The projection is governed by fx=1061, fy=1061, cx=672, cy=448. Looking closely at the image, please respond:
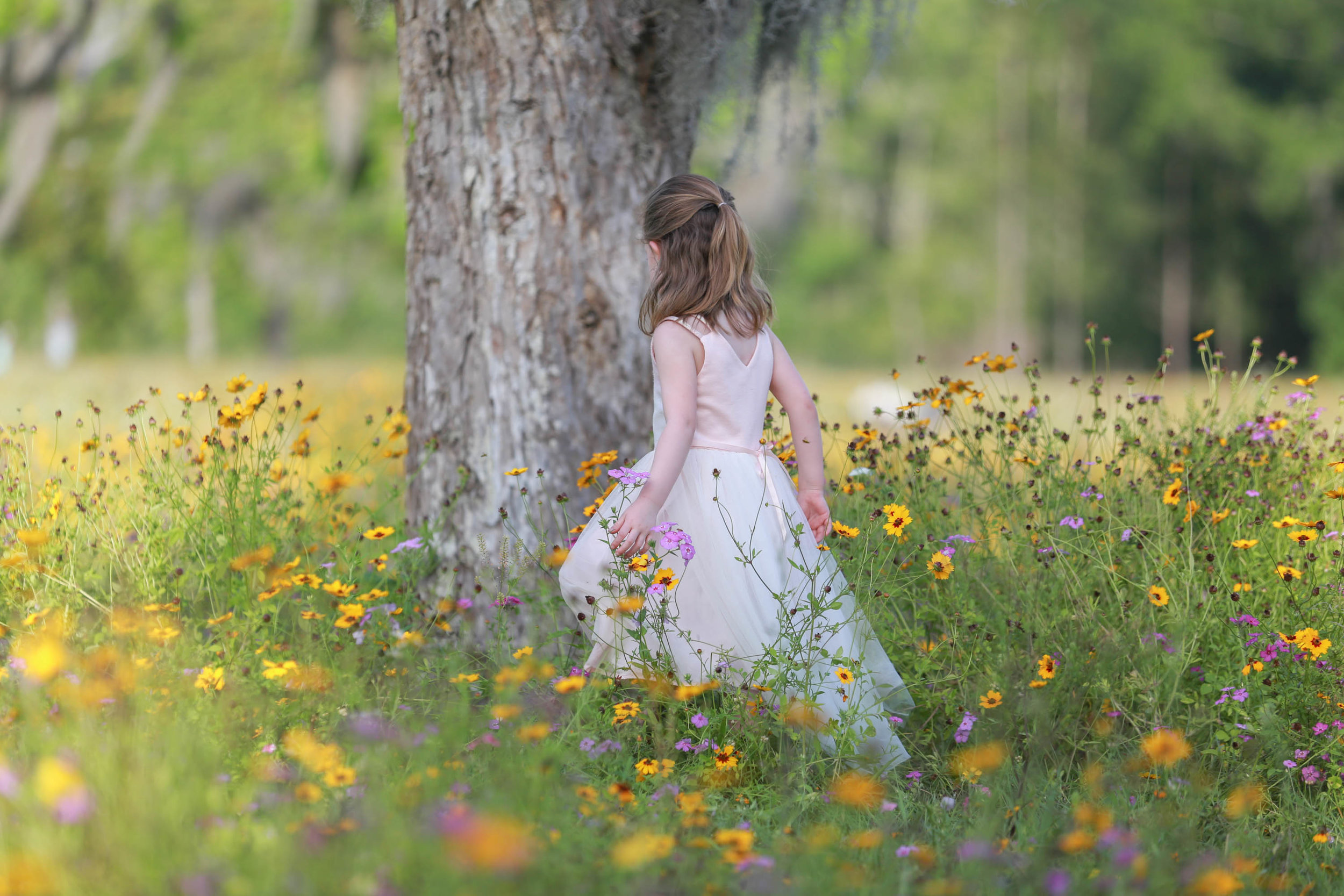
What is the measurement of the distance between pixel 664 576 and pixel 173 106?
1686 centimetres

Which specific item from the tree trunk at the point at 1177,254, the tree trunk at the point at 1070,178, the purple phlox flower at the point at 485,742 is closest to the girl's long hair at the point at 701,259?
the purple phlox flower at the point at 485,742

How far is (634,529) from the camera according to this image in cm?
265

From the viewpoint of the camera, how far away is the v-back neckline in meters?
2.93

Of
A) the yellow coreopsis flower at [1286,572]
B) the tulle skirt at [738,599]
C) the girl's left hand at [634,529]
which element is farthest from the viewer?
the tulle skirt at [738,599]

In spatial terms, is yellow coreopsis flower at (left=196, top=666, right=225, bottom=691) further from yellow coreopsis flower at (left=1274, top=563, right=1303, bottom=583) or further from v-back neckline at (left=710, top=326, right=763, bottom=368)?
yellow coreopsis flower at (left=1274, top=563, right=1303, bottom=583)

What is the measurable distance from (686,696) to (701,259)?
1.26 m

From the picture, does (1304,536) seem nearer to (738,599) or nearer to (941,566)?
(941,566)

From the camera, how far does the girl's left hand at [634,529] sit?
2643mm

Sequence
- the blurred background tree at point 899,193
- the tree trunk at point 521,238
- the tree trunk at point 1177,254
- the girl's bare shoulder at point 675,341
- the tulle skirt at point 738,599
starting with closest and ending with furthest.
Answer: the tulle skirt at point 738,599 < the girl's bare shoulder at point 675,341 < the tree trunk at point 521,238 < the blurred background tree at point 899,193 < the tree trunk at point 1177,254

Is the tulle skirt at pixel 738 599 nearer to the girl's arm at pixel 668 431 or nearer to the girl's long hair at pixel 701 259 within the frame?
the girl's arm at pixel 668 431

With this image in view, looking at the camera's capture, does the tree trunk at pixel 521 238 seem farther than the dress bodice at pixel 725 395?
Yes

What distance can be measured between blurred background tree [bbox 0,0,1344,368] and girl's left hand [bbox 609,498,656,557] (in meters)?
12.8

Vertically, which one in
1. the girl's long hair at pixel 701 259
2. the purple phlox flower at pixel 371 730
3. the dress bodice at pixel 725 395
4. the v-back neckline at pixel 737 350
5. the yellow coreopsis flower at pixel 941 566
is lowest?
the purple phlox flower at pixel 371 730

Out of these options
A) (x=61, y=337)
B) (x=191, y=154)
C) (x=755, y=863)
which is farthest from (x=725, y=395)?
(x=191, y=154)
